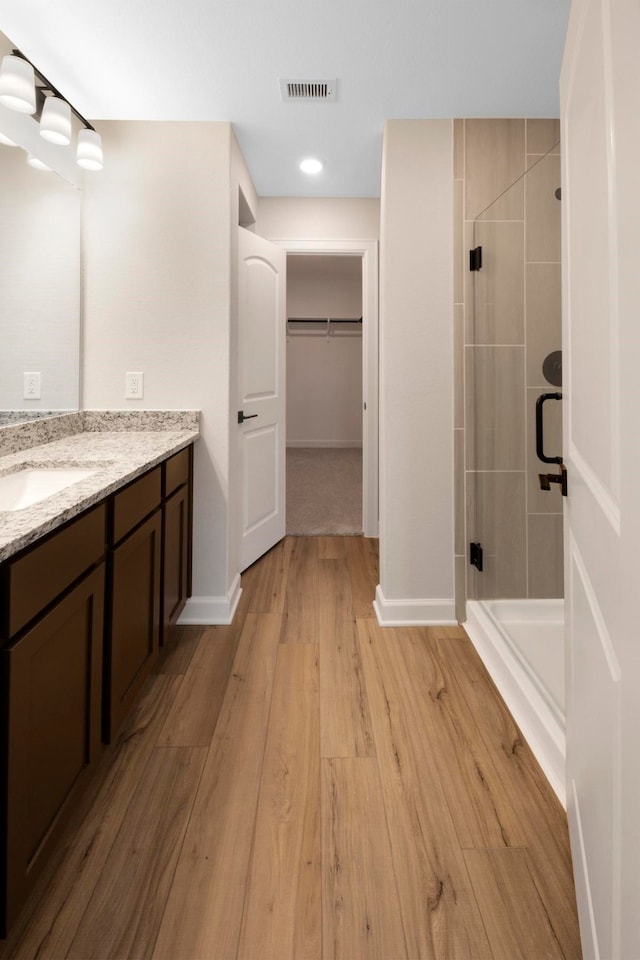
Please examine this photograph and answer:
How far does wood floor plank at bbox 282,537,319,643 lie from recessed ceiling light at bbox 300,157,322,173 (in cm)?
232

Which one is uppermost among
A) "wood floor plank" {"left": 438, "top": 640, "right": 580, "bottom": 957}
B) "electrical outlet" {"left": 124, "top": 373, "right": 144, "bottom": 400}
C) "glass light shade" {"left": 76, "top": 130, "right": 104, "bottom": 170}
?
"glass light shade" {"left": 76, "top": 130, "right": 104, "bottom": 170}

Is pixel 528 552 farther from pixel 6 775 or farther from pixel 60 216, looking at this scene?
pixel 60 216

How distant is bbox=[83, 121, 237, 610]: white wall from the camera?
255 cm

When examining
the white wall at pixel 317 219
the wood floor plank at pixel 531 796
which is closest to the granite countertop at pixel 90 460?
the wood floor plank at pixel 531 796

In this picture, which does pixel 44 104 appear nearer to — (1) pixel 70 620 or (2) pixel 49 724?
(1) pixel 70 620

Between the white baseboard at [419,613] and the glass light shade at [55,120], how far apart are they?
2.35 metres

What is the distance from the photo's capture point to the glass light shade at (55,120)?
6.77 feet

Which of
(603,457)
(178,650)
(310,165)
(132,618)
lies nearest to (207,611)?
(178,650)

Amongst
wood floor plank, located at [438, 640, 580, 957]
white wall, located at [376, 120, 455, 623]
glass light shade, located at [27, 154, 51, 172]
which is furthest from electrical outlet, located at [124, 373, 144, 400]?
wood floor plank, located at [438, 640, 580, 957]

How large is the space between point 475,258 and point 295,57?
3.54 feet

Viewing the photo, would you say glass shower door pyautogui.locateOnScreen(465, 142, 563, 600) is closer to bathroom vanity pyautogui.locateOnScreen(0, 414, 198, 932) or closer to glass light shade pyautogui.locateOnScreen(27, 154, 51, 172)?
bathroom vanity pyautogui.locateOnScreen(0, 414, 198, 932)

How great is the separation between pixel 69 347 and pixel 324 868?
2.20 m

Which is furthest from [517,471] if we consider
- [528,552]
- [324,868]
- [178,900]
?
[178,900]

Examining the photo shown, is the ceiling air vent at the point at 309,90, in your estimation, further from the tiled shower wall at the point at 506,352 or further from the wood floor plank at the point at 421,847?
the wood floor plank at the point at 421,847
